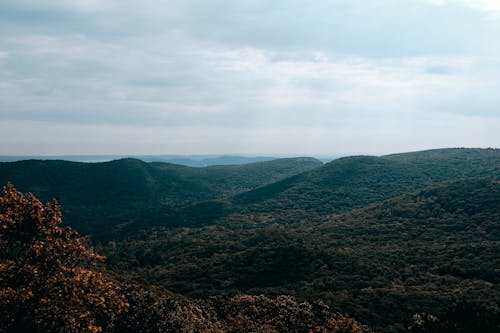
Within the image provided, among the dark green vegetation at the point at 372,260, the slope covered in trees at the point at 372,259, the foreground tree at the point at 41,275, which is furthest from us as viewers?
the slope covered in trees at the point at 372,259

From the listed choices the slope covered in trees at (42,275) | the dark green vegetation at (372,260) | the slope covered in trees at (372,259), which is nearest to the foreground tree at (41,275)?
the slope covered in trees at (42,275)

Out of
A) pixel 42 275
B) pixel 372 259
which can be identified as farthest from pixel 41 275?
pixel 372 259

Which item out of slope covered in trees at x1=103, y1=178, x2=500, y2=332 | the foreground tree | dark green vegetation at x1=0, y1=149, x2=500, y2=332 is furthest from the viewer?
slope covered in trees at x1=103, y1=178, x2=500, y2=332

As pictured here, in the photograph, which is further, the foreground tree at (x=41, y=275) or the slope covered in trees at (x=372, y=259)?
the slope covered in trees at (x=372, y=259)

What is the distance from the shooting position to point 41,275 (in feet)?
60.9

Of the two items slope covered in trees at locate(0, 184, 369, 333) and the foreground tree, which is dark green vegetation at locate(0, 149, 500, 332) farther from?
the foreground tree

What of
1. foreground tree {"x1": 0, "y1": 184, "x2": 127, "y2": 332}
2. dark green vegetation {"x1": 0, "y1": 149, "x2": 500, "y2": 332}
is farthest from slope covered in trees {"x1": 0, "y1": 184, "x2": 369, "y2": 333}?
dark green vegetation {"x1": 0, "y1": 149, "x2": 500, "y2": 332}

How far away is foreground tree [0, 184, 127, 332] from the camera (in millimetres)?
17812

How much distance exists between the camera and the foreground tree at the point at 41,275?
1781 cm

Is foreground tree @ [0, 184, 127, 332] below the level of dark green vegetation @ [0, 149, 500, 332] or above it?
above

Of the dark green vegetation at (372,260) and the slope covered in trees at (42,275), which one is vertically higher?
the slope covered in trees at (42,275)

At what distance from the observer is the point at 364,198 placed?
630 feet

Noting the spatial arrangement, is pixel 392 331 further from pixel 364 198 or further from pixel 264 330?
pixel 364 198

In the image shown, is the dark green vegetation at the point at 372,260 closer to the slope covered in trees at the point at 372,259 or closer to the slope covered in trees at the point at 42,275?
the slope covered in trees at the point at 372,259
